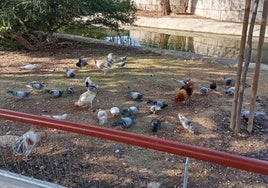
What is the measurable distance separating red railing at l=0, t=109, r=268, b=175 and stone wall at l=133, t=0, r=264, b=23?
518 inches

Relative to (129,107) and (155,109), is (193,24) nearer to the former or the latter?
(129,107)

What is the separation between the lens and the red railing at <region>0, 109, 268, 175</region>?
152 centimetres

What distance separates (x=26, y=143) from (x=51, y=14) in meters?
4.04

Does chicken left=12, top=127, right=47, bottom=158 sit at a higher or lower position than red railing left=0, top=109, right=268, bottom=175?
lower

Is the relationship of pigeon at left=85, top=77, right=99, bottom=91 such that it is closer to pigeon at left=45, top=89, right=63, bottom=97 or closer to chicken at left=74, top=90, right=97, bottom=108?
chicken at left=74, top=90, right=97, bottom=108

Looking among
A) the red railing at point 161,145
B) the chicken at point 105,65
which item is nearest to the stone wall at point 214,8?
the chicken at point 105,65

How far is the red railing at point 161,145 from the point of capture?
4.97 feet

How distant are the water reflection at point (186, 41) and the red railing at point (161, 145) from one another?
25.2 feet

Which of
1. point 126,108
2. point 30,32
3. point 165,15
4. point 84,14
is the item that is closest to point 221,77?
point 126,108

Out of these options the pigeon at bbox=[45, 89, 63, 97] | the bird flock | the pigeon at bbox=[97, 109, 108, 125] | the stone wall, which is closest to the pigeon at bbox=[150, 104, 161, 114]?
the bird flock

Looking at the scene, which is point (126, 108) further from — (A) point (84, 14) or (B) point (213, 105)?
(A) point (84, 14)

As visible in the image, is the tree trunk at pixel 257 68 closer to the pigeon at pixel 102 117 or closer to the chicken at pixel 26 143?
the pigeon at pixel 102 117

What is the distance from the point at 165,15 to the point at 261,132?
1312 cm

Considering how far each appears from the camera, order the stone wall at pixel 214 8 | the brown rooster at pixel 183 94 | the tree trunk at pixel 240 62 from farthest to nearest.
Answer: the stone wall at pixel 214 8, the brown rooster at pixel 183 94, the tree trunk at pixel 240 62
